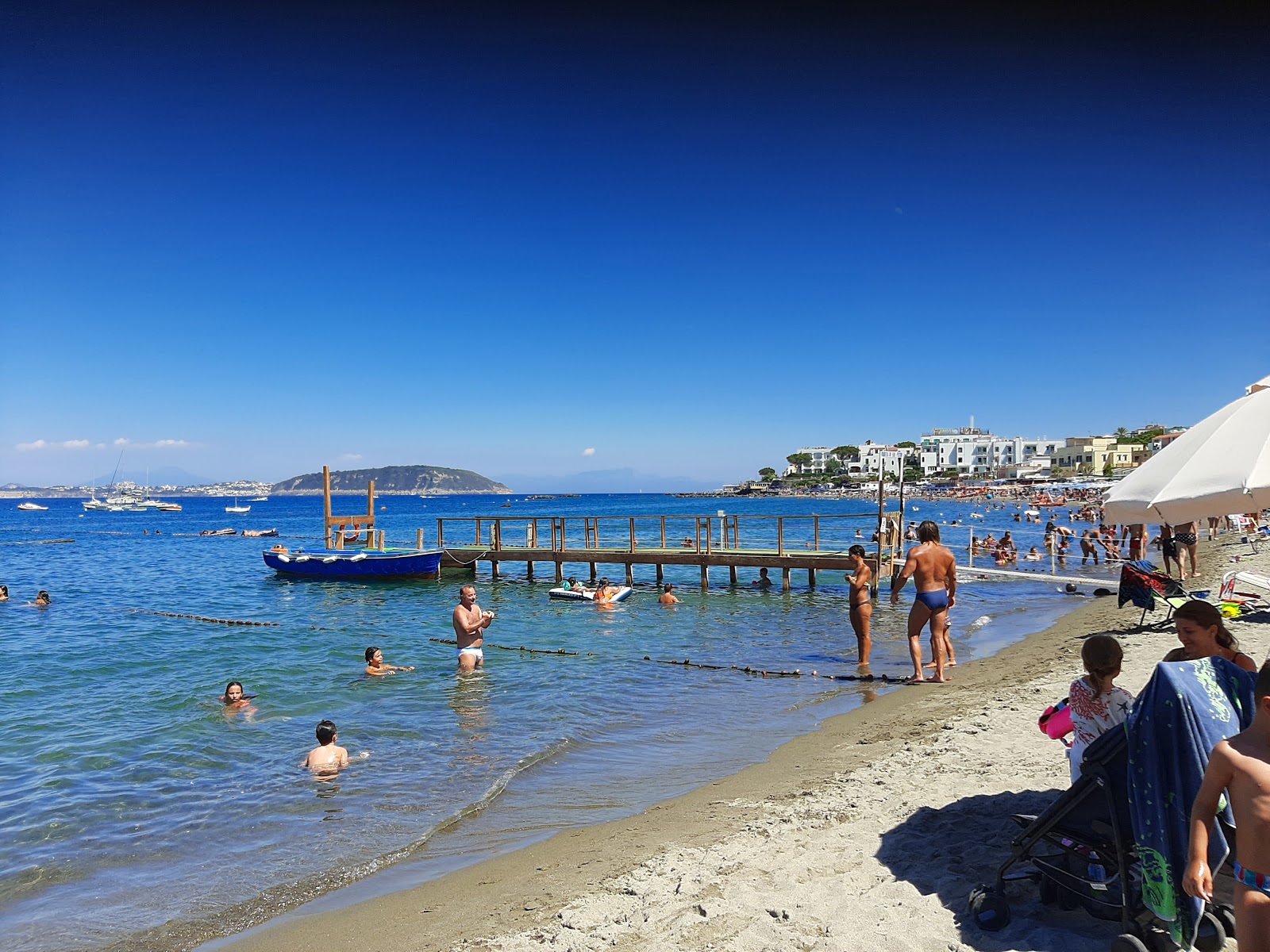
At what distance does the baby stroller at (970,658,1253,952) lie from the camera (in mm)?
3068

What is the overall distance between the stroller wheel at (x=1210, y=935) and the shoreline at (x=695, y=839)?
0.78 m

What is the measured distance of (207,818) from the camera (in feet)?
22.5

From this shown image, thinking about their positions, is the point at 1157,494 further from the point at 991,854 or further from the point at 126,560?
the point at 126,560

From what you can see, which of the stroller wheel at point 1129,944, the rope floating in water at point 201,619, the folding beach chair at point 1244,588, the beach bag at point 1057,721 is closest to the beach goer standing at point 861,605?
the folding beach chair at point 1244,588

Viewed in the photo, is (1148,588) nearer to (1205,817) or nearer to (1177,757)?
(1177,757)

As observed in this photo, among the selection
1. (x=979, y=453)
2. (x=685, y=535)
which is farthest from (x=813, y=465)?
(x=685, y=535)

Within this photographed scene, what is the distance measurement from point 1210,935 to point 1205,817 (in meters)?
0.84

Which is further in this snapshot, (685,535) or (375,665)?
(685,535)

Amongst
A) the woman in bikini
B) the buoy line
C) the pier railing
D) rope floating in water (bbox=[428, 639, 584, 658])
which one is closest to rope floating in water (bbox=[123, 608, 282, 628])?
rope floating in water (bbox=[428, 639, 584, 658])

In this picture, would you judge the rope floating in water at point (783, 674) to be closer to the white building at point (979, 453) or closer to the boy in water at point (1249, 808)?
the boy in water at point (1249, 808)

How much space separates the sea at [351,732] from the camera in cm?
579

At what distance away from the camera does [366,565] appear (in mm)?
27719

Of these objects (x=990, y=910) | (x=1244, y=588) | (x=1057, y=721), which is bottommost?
(x=990, y=910)

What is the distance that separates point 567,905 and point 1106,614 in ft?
48.1
